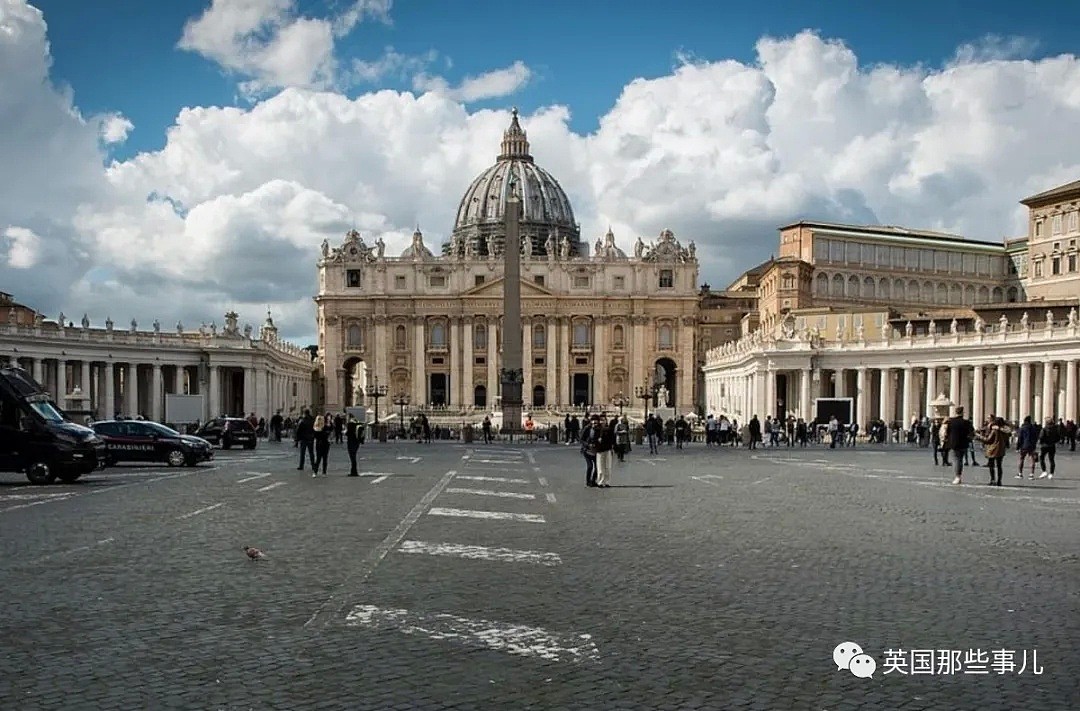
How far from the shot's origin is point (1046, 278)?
82.6 m

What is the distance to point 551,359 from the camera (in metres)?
116

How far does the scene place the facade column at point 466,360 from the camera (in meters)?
116

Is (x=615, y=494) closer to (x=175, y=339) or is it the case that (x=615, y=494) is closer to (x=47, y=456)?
(x=47, y=456)

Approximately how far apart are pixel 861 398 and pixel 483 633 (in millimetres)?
67282

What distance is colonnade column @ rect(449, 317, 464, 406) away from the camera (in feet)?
379

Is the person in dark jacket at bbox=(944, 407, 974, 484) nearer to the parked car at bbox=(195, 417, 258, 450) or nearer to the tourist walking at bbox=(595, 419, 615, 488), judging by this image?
the tourist walking at bbox=(595, 419, 615, 488)

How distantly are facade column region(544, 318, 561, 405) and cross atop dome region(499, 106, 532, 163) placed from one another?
43.7 m

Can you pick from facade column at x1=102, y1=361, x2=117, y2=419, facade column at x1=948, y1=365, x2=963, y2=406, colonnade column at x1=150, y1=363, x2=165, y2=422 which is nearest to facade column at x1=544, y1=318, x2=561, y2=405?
colonnade column at x1=150, y1=363, x2=165, y2=422

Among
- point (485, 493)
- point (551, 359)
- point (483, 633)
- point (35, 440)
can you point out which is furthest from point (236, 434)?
point (551, 359)

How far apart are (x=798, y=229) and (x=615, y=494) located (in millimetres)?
82932

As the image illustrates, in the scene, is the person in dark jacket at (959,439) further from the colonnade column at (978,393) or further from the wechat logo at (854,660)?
the colonnade column at (978,393)

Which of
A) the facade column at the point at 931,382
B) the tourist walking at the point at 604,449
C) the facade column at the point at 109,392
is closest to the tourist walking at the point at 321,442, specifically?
the tourist walking at the point at 604,449

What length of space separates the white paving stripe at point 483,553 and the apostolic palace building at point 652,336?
50.8 metres

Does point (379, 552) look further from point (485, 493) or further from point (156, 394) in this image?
point (156, 394)
